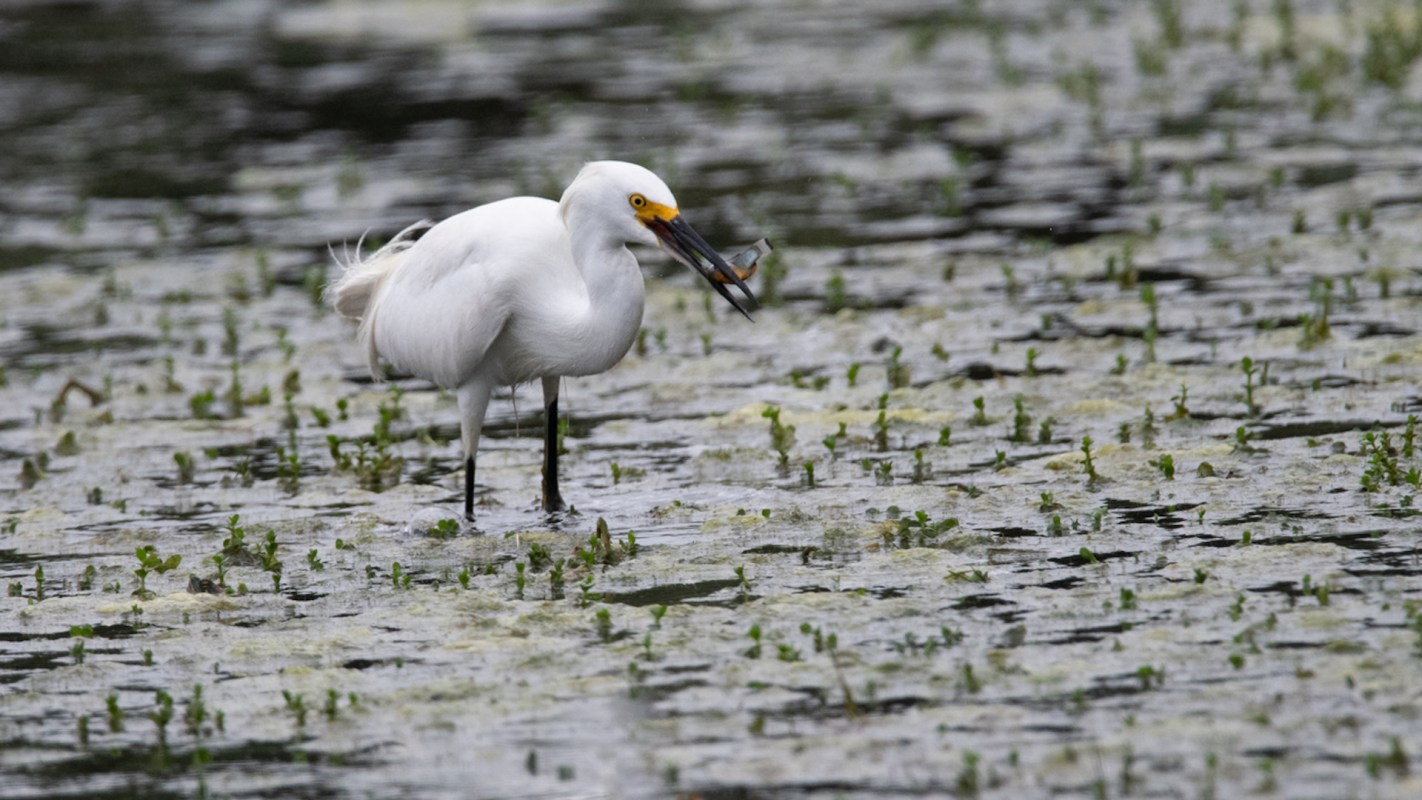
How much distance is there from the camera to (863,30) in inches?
877

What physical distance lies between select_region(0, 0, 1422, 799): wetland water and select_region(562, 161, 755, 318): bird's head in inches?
43.3

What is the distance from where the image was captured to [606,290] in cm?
746

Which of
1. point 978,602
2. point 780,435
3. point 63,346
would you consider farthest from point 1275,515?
point 63,346

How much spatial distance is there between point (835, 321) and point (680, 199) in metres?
3.80

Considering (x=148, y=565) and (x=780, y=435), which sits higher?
(x=780, y=435)

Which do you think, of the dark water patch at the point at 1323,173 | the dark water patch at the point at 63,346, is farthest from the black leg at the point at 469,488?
the dark water patch at the point at 1323,173

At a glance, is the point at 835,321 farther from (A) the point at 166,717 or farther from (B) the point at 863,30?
(B) the point at 863,30

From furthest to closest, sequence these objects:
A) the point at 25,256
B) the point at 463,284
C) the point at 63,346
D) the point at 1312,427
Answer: the point at 25,256 < the point at 63,346 < the point at 1312,427 < the point at 463,284

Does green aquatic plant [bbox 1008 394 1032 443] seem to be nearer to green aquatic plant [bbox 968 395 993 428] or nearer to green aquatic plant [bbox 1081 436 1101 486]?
green aquatic plant [bbox 968 395 993 428]

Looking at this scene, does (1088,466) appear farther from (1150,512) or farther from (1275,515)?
(1275,515)

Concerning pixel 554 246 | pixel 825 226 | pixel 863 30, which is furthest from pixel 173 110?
pixel 554 246

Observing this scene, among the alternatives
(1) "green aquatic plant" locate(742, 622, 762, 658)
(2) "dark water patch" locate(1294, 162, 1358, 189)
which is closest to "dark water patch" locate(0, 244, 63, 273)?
(2) "dark water patch" locate(1294, 162, 1358, 189)

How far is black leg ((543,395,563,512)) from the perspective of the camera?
8156mm

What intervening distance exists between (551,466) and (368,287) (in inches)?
60.0
